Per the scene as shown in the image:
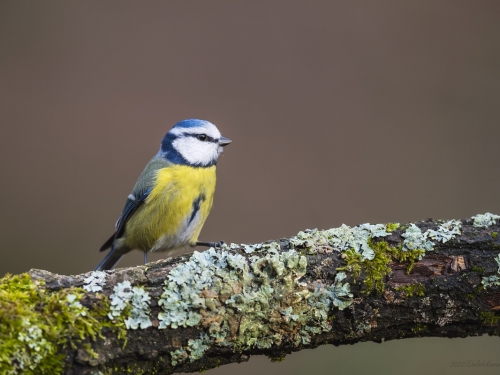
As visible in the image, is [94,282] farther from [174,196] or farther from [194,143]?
[194,143]

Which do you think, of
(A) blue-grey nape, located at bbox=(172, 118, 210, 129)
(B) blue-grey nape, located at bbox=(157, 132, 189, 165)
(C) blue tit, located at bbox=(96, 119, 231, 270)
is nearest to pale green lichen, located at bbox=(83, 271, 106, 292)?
(C) blue tit, located at bbox=(96, 119, 231, 270)

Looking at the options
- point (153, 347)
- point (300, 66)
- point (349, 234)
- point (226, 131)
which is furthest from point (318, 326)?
point (300, 66)

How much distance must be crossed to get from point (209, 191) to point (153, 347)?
0.95 metres

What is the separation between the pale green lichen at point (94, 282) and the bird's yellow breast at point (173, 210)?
0.79 metres

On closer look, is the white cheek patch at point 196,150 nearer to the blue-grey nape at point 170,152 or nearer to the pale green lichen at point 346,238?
the blue-grey nape at point 170,152

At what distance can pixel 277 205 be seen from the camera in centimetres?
257

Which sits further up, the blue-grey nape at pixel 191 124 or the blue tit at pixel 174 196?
the blue-grey nape at pixel 191 124

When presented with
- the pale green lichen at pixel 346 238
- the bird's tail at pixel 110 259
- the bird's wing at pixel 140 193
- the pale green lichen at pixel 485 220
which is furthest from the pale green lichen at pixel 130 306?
the bird's tail at pixel 110 259

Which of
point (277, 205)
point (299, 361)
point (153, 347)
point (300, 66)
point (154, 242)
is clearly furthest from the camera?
point (300, 66)

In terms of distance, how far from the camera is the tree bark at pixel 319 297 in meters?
0.96

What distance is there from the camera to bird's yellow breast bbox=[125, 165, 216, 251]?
1760 millimetres

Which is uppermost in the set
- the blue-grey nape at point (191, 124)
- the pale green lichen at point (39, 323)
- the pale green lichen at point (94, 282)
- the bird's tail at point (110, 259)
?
the blue-grey nape at point (191, 124)

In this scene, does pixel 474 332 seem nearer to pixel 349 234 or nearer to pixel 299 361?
pixel 349 234

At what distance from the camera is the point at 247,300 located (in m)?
0.99
